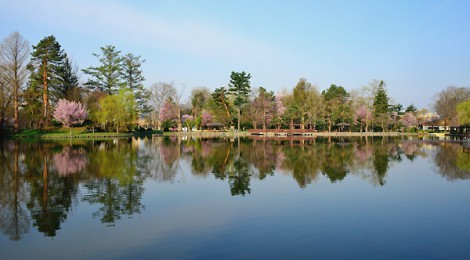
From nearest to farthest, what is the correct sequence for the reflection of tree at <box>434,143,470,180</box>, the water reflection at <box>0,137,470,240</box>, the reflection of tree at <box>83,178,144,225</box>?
the water reflection at <box>0,137,470,240</box>, the reflection of tree at <box>83,178,144,225</box>, the reflection of tree at <box>434,143,470,180</box>

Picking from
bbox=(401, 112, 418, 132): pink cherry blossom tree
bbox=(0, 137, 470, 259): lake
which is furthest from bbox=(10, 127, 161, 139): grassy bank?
bbox=(401, 112, 418, 132): pink cherry blossom tree

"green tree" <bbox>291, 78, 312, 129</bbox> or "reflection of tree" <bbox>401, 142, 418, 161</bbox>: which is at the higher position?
"green tree" <bbox>291, 78, 312, 129</bbox>

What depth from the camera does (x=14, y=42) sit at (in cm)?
4803

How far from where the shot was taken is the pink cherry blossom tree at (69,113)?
48.6 meters

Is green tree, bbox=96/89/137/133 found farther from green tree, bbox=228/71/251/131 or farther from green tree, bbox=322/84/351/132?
green tree, bbox=322/84/351/132

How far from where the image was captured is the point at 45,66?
50.4 metres

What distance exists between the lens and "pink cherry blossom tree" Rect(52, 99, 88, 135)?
160 ft

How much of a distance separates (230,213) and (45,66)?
49150 millimetres

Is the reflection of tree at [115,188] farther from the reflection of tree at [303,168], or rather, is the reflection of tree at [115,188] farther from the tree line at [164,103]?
the tree line at [164,103]

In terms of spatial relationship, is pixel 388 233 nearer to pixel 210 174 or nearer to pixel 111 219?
pixel 111 219

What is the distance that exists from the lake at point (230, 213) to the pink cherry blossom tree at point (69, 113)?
3232cm

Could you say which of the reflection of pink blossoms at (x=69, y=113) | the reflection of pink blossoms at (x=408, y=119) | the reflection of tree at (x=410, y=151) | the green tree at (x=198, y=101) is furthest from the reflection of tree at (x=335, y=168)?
the reflection of pink blossoms at (x=408, y=119)

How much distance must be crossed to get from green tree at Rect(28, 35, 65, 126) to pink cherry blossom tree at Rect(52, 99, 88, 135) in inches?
81.8

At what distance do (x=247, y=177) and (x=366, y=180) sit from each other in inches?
203
